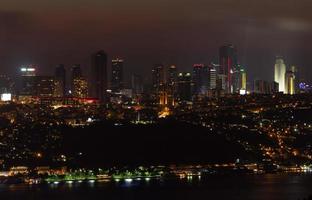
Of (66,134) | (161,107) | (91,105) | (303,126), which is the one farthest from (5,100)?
(303,126)

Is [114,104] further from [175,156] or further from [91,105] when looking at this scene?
[175,156]

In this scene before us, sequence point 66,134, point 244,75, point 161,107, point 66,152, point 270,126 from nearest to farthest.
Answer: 1. point 66,152
2. point 66,134
3. point 270,126
4. point 161,107
5. point 244,75

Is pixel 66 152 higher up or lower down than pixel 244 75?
lower down

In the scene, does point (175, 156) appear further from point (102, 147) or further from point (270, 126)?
point (270, 126)

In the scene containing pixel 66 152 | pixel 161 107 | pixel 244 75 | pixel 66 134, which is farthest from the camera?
pixel 244 75

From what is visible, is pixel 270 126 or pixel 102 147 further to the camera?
pixel 270 126

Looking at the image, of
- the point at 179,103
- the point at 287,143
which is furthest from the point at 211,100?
the point at 287,143
